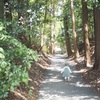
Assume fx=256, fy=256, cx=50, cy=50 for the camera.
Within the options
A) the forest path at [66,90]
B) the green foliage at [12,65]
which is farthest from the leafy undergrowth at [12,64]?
the forest path at [66,90]

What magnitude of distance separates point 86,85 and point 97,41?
4.33 metres

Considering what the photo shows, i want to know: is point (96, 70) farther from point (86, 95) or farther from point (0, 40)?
point (0, 40)

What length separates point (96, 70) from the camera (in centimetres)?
1694

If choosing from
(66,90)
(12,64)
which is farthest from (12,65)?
(66,90)

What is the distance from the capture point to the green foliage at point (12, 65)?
5.73 meters

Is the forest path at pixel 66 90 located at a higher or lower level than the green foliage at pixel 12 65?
lower

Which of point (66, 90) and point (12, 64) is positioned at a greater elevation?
point (12, 64)

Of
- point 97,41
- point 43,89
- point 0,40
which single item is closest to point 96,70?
point 97,41

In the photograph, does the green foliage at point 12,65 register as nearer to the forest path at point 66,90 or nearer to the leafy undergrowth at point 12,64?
the leafy undergrowth at point 12,64

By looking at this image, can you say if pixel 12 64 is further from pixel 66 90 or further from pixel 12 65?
pixel 66 90

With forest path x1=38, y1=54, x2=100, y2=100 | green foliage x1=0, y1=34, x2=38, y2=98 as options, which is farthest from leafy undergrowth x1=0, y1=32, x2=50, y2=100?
forest path x1=38, y1=54, x2=100, y2=100

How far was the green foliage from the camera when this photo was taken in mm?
5727

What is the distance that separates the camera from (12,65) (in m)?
6.19

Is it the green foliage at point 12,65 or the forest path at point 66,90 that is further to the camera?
the forest path at point 66,90
